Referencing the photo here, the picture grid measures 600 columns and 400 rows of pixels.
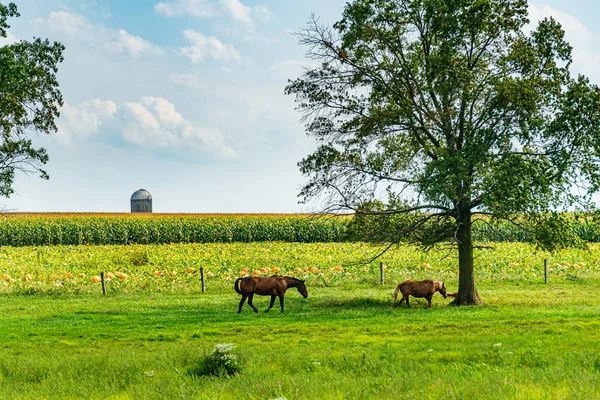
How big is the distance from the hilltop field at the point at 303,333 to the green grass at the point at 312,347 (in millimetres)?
45

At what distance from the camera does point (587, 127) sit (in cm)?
2134

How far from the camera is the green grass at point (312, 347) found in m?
9.26

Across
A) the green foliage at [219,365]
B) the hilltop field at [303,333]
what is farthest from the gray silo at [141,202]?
the green foliage at [219,365]

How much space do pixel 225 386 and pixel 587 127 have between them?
17.2 meters

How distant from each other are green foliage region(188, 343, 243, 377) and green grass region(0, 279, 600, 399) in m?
0.26

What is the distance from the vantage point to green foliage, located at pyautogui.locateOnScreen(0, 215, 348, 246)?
58938 millimetres

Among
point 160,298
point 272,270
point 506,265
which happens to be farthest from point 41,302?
point 506,265

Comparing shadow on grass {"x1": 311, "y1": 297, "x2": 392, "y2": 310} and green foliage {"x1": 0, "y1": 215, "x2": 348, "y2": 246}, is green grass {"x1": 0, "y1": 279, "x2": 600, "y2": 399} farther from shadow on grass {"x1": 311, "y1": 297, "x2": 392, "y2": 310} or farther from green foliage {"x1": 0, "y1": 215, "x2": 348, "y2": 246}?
green foliage {"x1": 0, "y1": 215, "x2": 348, "y2": 246}

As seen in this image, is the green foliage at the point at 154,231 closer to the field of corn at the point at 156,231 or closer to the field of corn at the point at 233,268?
the field of corn at the point at 156,231

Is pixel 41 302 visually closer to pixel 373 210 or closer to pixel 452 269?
pixel 373 210

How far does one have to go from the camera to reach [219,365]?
10906 millimetres

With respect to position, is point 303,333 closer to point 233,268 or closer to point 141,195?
point 233,268

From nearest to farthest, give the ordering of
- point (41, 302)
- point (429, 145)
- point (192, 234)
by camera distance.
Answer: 1. point (429, 145)
2. point (41, 302)
3. point (192, 234)

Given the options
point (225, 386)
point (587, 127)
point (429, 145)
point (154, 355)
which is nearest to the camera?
point (225, 386)
